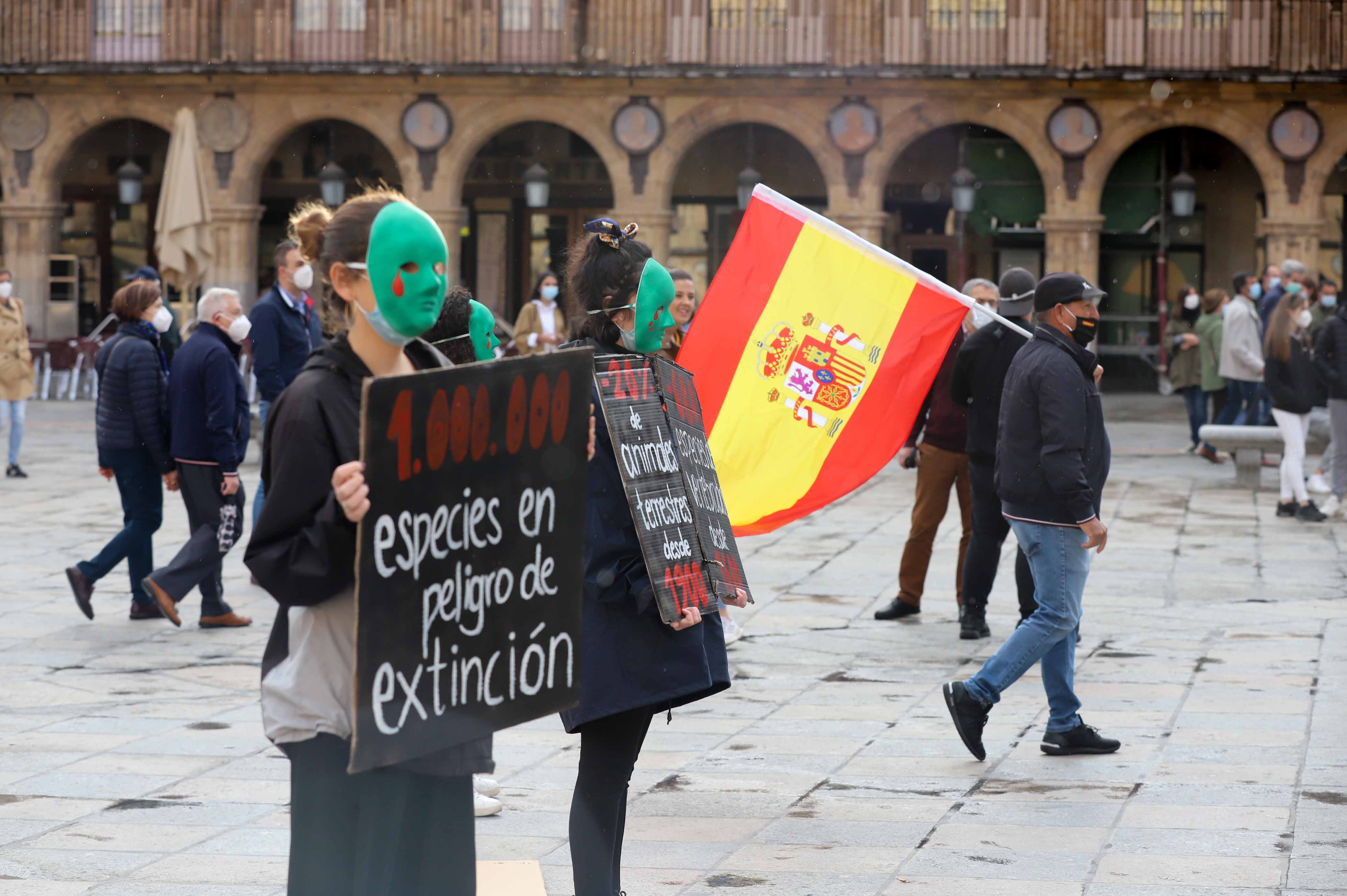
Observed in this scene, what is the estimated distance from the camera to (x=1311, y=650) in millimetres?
7938

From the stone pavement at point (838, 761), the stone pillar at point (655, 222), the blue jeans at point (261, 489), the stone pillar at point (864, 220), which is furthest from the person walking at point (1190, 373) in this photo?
the stone pillar at point (655, 222)

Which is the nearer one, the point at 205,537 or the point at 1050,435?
the point at 1050,435

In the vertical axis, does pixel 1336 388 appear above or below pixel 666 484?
above

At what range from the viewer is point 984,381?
26.7 ft

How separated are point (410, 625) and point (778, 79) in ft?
78.2

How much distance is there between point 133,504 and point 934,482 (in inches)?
157

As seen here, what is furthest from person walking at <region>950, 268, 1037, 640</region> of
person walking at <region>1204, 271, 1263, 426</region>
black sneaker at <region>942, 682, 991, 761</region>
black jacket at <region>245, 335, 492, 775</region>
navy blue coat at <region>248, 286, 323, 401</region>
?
person walking at <region>1204, 271, 1263, 426</region>

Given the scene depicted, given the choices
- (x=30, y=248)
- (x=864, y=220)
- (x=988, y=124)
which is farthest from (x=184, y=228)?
(x=988, y=124)

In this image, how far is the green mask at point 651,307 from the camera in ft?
13.2

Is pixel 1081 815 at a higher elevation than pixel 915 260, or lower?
lower

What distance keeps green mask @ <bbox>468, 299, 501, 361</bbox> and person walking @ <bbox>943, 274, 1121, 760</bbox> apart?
1833 mm

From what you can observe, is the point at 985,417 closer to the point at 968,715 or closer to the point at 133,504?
the point at 968,715

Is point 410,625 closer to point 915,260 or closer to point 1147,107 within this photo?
point 1147,107

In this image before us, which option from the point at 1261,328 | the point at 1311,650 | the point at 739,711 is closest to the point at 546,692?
the point at 739,711
